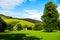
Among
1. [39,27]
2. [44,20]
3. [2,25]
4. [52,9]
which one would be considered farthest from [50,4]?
[39,27]

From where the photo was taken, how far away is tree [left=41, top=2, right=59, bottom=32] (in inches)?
2743

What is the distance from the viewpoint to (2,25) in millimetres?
87375

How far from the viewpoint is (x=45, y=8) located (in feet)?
241

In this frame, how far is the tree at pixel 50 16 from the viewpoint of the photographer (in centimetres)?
6968

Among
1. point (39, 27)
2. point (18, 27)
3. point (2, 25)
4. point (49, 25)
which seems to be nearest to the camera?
point (49, 25)

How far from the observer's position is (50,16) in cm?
7181

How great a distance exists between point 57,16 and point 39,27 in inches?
2257

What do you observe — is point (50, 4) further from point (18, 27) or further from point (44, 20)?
point (18, 27)

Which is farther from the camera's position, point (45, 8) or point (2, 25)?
point (2, 25)

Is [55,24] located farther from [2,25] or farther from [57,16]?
[2,25]

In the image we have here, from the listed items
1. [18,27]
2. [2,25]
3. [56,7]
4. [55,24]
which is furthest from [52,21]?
[18,27]

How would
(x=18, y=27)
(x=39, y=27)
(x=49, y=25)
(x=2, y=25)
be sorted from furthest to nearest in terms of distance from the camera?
(x=18, y=27)
(x=39, y=27)
(x=2, y=25)
(x=49, y=25)

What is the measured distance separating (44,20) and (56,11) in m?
6.19

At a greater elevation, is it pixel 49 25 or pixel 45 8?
pixel 45 8
